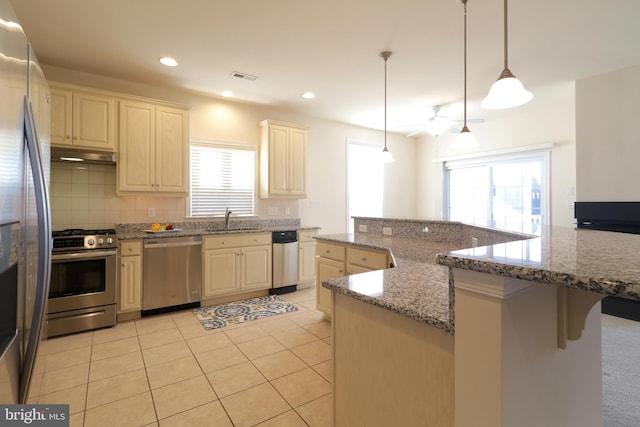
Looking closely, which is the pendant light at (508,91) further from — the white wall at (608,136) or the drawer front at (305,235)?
the drawer front at (305,235)

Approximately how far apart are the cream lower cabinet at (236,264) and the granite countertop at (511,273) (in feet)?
8.74

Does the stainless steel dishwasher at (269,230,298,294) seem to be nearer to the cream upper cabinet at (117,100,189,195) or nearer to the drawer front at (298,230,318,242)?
the drawer front at (298,230,318,242)

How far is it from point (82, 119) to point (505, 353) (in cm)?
401

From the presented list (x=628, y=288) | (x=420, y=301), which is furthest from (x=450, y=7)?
(x=628, y=288)

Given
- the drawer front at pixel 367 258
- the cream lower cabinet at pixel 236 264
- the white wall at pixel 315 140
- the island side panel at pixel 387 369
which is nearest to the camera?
the island side panel at pixel 387 369

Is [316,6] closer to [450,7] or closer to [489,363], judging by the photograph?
[450,7]

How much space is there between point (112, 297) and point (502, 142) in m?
6.01

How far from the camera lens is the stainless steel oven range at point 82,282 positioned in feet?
9.18

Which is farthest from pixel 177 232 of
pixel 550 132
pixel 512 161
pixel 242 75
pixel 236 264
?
pixel 550 132

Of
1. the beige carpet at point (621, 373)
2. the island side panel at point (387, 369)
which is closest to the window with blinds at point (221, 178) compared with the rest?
the island side panel at point (387, 369)

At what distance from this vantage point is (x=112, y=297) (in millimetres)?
3080

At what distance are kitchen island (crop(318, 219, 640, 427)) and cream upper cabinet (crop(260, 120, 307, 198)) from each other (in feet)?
10.8

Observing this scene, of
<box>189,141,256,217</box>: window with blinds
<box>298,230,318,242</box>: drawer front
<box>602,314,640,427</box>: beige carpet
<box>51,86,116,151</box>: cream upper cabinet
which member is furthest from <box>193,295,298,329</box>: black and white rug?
<box>602,314,640,427</box>: beige carpet
